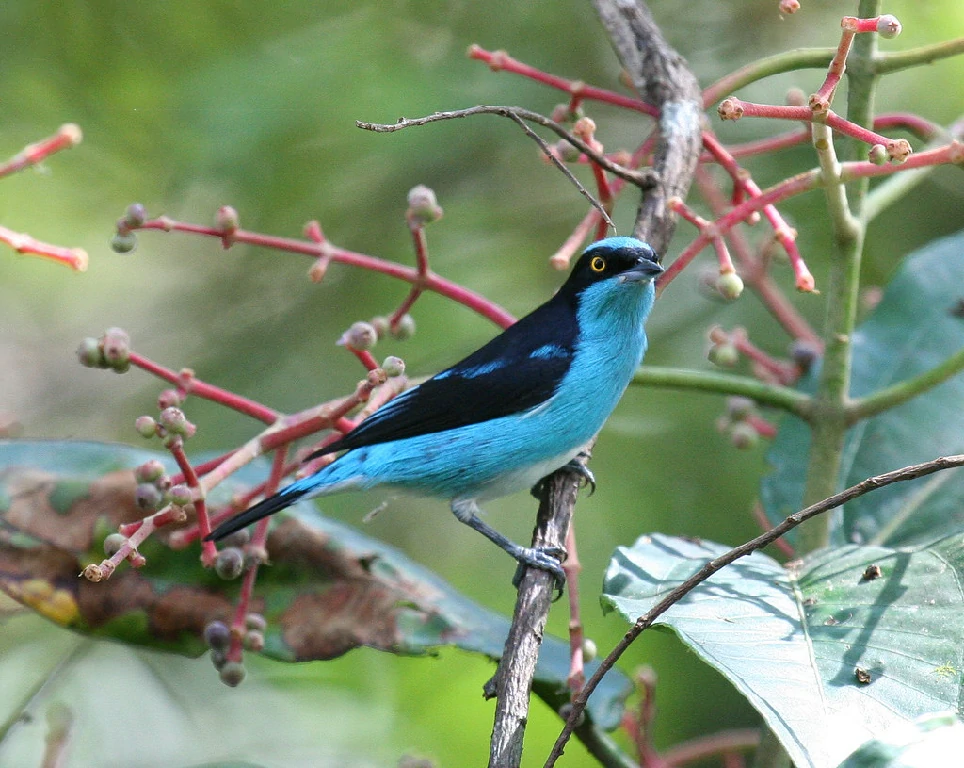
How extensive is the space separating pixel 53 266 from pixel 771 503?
363 centimetres

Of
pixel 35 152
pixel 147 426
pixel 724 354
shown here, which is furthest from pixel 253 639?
pixel 724 354

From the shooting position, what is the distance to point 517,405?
2.93 m

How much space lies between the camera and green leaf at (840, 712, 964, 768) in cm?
128

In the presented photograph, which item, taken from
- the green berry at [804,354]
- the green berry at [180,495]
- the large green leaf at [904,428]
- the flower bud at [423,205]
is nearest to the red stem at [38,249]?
the green berry at [180,495]

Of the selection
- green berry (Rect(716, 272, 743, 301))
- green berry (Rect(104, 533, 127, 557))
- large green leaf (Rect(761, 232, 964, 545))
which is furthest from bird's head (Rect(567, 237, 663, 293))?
green berry (Rect(104, 533, 127, 557))

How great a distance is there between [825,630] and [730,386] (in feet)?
2.41

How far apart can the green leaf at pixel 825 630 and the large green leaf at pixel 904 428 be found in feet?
2.12

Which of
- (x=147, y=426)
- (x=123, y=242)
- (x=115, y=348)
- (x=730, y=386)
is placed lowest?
(x=147, y=426)

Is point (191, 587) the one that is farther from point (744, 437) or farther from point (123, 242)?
point (744, 437)

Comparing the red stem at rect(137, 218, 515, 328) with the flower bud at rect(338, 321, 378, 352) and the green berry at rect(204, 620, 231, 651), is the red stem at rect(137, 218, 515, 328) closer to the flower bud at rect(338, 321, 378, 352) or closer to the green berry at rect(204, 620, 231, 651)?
the flower bud at rect(338, 321, 378, 352)

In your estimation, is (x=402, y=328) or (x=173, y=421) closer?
(x=173, y=421)

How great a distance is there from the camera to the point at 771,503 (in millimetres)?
2826

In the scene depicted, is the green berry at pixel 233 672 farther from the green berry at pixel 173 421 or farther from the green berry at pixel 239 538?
the green berry at pixel 173 421

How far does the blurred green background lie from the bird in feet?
3.12
